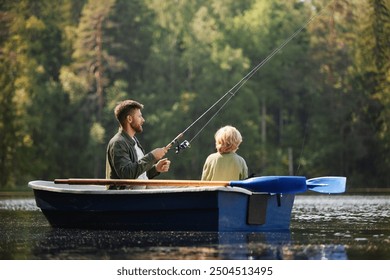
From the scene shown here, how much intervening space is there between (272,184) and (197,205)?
0.73m

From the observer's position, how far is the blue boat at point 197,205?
33.3 ft

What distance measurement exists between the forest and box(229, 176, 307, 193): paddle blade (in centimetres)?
2743

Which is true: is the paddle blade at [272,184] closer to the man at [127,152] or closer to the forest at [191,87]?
the man at [127,152]

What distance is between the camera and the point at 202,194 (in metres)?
10.1

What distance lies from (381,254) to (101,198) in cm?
319

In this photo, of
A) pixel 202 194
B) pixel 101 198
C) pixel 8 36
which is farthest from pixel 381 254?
pixel 8 36

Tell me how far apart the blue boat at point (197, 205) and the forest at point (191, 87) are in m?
27.0

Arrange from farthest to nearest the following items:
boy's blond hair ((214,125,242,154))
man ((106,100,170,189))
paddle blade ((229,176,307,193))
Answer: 1. man ((106,100,170,189))
2. boy's blond hair ((214,125,242,154))
3. paddle blade ((229,176,307,193))

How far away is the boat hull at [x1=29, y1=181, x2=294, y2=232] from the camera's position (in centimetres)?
1019

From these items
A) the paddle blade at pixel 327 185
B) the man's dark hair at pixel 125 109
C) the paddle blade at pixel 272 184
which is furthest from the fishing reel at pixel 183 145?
the paddle blade at pixel 327 185

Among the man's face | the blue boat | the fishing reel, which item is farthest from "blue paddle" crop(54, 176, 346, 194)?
the man's face

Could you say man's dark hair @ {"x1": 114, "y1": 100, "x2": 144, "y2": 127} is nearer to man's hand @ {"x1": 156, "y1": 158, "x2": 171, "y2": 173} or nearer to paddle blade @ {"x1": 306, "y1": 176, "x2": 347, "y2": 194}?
man's hand @ {"x1": 156, "y1": 158, "x2": 171, "y2": 173}

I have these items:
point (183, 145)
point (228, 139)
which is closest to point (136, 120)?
point (183, 145)

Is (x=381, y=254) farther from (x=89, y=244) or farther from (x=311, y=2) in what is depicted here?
(x=311, y=2)
